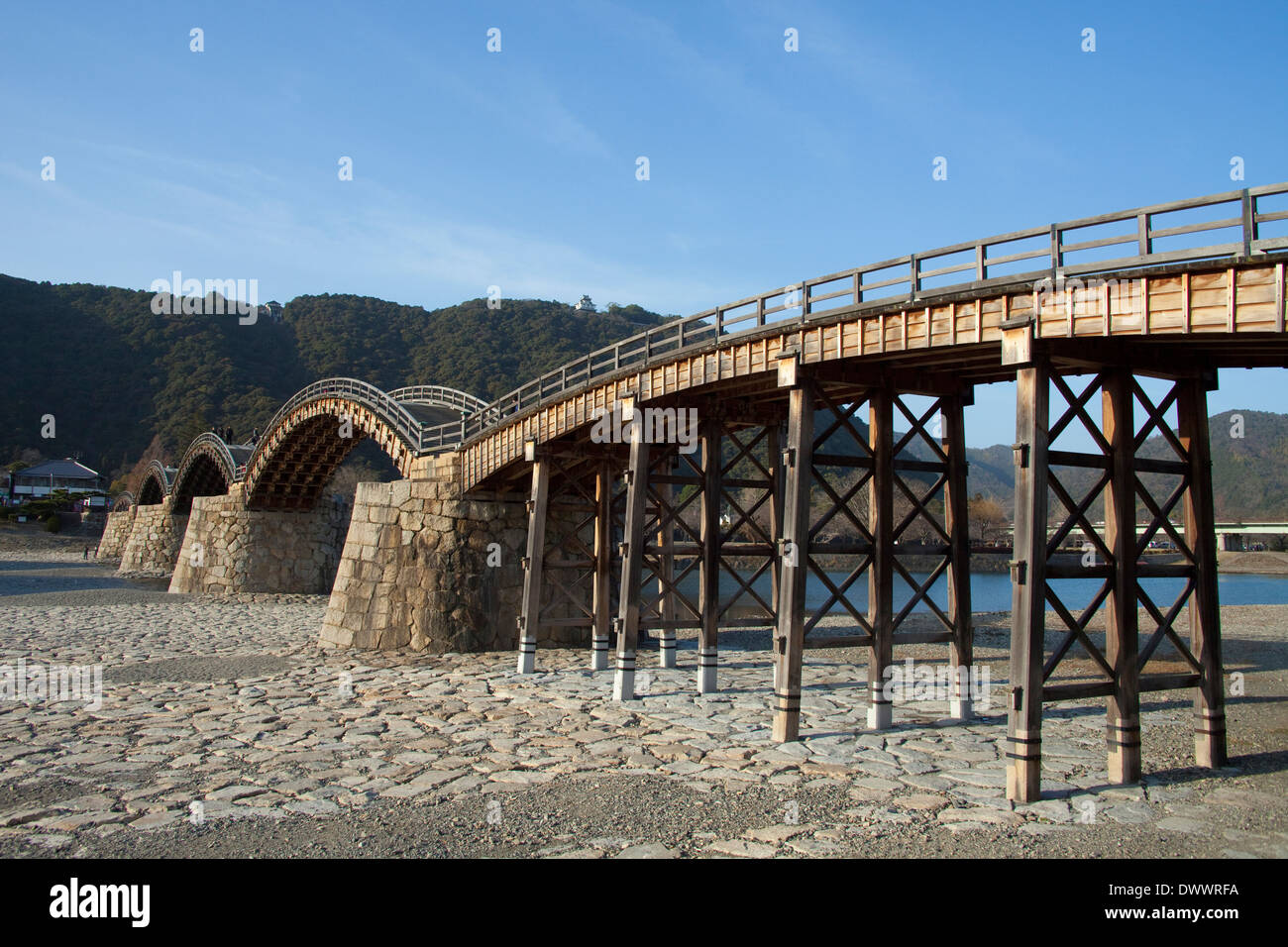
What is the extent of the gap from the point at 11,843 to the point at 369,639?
13757 millimetres

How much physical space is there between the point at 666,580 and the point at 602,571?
175 cm

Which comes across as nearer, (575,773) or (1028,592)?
(1028,592)

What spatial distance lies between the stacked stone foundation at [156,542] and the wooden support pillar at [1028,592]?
171 ft

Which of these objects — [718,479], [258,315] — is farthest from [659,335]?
[258,315]

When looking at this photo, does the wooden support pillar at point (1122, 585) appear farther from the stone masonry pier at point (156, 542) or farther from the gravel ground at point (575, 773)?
the stone masonry pier at point (156, 542)

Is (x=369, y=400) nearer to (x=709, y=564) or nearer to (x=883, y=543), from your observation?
(x=709, y=564)

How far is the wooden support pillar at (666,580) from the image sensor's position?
57.7 feet

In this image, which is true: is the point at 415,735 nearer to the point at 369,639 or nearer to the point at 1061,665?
the point at 369,639

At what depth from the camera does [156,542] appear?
2084 inches

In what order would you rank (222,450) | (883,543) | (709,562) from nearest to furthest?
(883,543) < (709,562) < (222,450)

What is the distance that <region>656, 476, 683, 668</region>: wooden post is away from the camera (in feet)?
57.6

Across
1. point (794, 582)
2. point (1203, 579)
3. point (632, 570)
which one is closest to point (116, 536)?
point (632, 570)

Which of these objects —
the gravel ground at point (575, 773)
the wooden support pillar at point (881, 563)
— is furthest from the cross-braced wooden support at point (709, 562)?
the wooden support pillar at point (881, 563)
